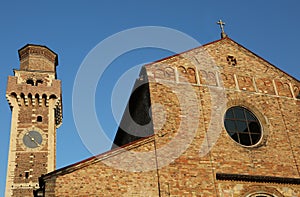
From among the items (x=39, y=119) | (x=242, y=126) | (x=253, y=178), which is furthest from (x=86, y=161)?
(x=39, y=119)

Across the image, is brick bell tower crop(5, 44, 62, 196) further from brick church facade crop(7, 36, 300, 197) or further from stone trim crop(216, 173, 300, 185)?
stone trim crop(216, 173, 300, 185)

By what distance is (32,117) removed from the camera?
1083 inches

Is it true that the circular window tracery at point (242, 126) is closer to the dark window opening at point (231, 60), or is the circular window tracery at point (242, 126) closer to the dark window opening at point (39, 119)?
the dark window opening at point (231, 60)

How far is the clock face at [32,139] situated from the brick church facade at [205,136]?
1180 centimetres

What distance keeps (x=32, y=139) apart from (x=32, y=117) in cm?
211

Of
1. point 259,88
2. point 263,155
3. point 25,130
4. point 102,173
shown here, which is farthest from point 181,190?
point 25,130

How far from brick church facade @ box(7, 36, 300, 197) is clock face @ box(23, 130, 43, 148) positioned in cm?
1180

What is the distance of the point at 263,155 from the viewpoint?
13281mm

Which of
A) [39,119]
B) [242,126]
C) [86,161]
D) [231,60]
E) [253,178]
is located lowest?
[253,178]

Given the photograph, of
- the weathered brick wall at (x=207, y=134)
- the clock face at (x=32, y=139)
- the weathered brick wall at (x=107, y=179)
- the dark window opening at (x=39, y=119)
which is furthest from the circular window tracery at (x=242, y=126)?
the dark window opening at (x=39, y=119)

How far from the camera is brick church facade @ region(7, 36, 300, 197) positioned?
11.0 metres

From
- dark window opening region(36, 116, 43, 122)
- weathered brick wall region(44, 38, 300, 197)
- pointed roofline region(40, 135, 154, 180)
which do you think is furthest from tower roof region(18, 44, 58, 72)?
pointed roofline region(40, 135, 154, 180)

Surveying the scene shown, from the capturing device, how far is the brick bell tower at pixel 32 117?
2441 centimetres

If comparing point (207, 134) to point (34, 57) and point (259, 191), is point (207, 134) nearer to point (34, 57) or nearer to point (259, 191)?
point (259, 191)
